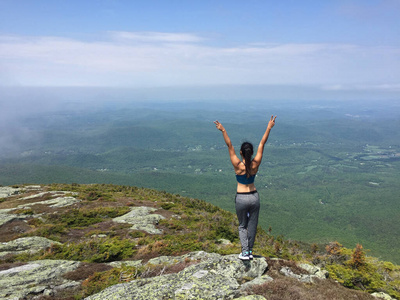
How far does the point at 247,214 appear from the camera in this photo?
7.18 metres

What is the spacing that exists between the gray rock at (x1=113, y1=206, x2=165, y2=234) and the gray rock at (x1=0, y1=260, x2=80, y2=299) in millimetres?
6878

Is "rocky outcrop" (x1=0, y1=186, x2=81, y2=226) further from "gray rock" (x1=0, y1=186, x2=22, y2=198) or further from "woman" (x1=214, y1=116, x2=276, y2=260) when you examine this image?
"woman" (x1=214, y1=116, x2=276, y2=260)

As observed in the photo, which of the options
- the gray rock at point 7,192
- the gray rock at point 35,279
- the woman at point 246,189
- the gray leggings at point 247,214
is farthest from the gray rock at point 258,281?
the gray rock at point 7,192

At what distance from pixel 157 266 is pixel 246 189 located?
469 centimetres

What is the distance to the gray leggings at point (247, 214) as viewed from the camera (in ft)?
23.0

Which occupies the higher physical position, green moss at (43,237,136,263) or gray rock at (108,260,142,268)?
gray rock at (108,260,142,268)

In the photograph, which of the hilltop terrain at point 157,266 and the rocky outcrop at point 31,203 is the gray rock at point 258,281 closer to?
the hilltop terrain at point 157,266

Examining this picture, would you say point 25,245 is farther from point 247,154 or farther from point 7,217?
point 247,154

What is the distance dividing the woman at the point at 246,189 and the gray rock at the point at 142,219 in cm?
1054

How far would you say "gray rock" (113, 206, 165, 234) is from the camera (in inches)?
663

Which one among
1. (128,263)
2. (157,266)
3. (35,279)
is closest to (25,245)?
(35,279)

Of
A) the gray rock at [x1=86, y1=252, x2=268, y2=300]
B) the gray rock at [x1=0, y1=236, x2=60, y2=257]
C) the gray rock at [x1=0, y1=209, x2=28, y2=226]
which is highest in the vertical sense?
the gray rock at [x1=86, y1=252, x2=268, y2=300]

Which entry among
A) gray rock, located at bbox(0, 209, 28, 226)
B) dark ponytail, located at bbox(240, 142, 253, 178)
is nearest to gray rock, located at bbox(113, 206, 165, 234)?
gray rock, located at bbox(0, 209, 28, 226)

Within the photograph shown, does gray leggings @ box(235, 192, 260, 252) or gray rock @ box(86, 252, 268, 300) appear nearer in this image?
gray rock @ box(86, 252, 268, 300)
